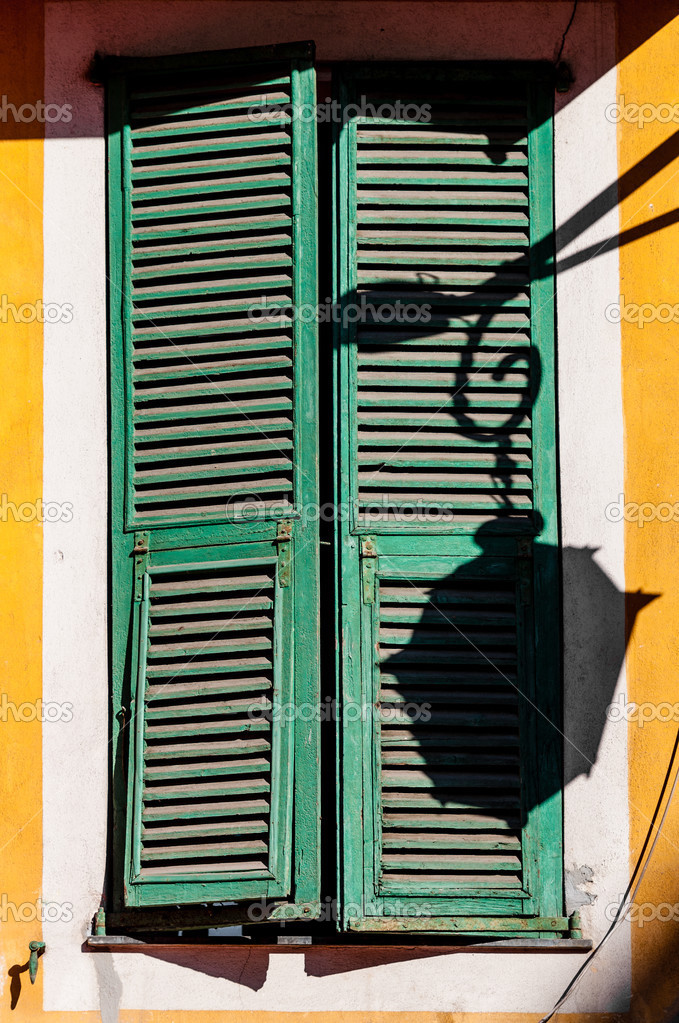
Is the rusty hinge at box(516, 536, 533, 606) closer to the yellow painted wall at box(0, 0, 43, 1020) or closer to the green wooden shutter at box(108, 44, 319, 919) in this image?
the green wooden shutter at box(108, 44, 319, 919)

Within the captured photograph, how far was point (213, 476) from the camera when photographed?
15.8ft

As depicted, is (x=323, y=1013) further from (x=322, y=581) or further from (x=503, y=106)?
(x=503, y=106)

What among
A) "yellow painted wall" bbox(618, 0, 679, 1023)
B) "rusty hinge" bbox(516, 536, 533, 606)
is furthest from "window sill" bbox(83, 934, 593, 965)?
"rusty hinge" bbox(516, 536, 533, 606)

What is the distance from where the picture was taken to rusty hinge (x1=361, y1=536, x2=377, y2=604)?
4.73 metres

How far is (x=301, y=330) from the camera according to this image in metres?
4.83

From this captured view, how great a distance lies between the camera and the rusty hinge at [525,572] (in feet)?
15.7

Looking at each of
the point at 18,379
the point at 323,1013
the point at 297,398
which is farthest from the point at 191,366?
the point at 323,1013

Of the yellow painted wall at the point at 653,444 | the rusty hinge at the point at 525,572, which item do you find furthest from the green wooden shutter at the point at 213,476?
the yellow painted wall at the point at 653,444

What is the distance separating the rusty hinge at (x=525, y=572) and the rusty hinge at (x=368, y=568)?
21.8 inches

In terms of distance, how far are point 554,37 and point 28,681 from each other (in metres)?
3.39

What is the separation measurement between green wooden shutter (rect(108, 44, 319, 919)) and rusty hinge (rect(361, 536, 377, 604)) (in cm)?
20

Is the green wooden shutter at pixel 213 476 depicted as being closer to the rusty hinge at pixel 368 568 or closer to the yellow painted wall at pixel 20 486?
the rusty hinge at pixel 368 568

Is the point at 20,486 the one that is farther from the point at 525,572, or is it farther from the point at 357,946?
the point at 357,946

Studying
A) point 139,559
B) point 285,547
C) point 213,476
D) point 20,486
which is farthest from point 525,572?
point 20,486
